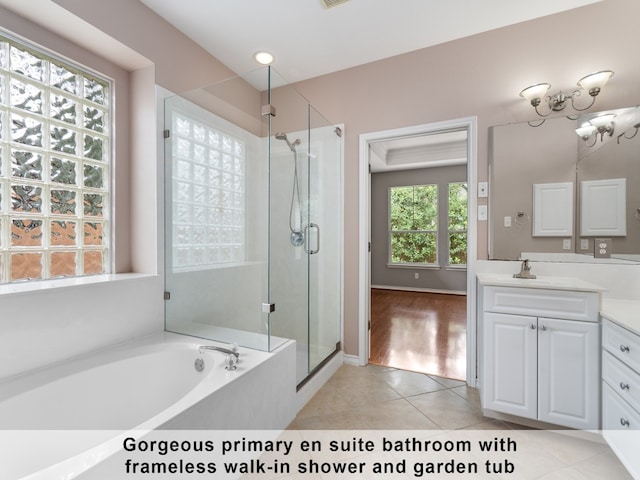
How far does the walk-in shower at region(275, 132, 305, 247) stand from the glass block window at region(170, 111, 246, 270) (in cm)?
38

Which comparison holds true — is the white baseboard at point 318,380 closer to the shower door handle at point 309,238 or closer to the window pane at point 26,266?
the shower door handle at point 309,238

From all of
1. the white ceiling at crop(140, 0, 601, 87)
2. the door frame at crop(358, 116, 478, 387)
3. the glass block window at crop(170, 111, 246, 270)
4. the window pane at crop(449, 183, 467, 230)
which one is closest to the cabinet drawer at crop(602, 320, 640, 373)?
the door frame at crop(358, 116, 478, 387)

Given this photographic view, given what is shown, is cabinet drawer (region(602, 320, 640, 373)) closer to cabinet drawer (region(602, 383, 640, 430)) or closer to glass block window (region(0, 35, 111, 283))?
cabinet drawer (region(602, 383, 640, 430))

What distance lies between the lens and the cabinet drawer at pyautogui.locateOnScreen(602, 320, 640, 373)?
1268 mm

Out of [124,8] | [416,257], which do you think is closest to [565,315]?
[124,8]

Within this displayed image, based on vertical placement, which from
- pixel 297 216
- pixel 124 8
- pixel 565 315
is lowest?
pixel 565 315

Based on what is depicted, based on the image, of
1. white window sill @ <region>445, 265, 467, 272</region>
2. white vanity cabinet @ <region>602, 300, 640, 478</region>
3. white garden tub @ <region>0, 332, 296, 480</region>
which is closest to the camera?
white garden tub @ <region>0, 332, 296, 480</region>

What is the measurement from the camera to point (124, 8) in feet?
5.82

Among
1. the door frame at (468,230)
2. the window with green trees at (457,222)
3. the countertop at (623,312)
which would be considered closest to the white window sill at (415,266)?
the window with green trees at (457,222)

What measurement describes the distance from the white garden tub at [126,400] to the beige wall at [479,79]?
127cm

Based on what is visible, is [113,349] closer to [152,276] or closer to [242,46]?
[152,276]

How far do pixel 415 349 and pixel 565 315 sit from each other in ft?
4.98

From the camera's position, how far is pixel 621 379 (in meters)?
1.36

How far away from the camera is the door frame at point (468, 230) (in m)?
2.22
